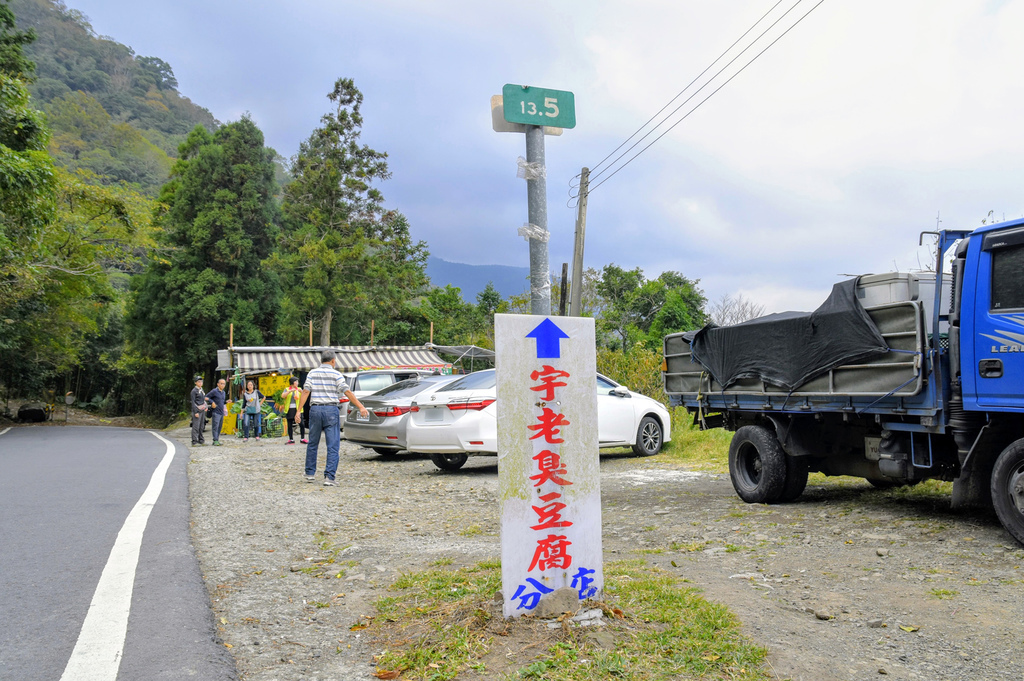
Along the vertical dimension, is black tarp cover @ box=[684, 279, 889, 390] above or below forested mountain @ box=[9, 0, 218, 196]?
below

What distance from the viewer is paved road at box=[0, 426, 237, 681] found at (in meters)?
3.80

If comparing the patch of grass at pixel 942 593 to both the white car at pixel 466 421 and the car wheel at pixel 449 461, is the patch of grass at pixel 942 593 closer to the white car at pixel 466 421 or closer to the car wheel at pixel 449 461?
the white car at pixel 466 421

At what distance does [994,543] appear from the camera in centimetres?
593

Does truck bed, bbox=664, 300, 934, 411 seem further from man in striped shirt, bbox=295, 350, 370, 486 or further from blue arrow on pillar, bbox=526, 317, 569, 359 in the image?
man in striped shirt, bbox=295, 350, 370, 486

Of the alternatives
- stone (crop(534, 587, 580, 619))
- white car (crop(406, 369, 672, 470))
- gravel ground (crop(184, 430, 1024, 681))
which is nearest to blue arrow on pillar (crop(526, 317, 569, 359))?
stone (crop(534, 587, 580, 619))

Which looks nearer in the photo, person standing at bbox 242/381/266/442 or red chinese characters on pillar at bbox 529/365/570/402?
red chinese characters on pillar at bbox 529/365/570/402

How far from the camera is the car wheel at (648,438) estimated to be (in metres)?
13.7

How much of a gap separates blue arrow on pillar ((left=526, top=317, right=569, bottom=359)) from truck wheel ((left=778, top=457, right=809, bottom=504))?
4.98 metres

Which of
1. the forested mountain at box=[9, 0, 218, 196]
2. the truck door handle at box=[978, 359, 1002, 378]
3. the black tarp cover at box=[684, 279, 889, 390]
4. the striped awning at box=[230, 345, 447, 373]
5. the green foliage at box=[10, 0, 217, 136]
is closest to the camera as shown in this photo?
the truck door handle at box=[978, 359, 1002, 378]

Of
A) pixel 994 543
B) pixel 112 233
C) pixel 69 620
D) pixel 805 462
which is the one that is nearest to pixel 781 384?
pixel 805 462

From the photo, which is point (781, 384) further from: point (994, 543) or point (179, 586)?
point (179, 586)

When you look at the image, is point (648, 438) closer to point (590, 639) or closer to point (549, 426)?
point (549, 426)

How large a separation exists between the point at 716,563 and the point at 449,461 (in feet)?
24.0

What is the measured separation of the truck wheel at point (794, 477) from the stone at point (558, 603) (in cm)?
484
